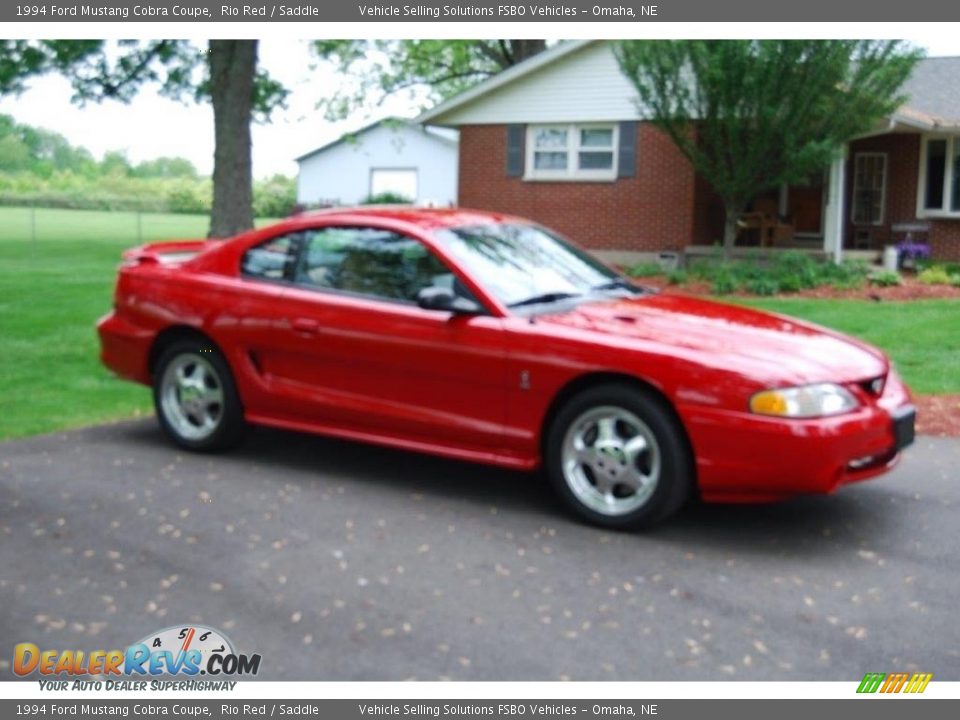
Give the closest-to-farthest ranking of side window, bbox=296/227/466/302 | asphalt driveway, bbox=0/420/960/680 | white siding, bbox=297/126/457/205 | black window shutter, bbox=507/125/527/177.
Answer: asphalt driveway, bbox=0/420/960/680, side window, bbox=296/227/466/302, black window shutter, bbox=507/125/527/177, white siding, bbox=297/126/457/205

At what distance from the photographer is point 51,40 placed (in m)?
20.0

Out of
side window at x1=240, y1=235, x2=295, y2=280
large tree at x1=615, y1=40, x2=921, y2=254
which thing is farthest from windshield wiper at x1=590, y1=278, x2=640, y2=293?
large tree at x1=615, y1=40, x2=921, y2=254

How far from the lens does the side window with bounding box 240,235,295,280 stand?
7262 millimetres

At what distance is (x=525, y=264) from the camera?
6.89m

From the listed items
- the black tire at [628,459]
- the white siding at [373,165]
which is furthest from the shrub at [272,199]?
the black tire at [628,459]

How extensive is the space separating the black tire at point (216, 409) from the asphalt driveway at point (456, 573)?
144 mm

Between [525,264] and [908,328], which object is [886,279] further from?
[525,264]

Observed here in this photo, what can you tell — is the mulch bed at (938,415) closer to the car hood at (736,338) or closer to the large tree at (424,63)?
the car hood at (736,338)

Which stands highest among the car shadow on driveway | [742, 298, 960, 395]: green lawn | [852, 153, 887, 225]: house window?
[852, 153, 887, 225]: house window

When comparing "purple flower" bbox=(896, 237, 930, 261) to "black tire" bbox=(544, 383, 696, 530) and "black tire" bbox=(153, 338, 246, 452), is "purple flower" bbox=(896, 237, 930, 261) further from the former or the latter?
"black tire" bbox=(544, 383, 696, 530)

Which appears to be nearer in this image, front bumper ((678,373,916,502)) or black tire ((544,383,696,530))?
front bumper ((678,373,916,502))

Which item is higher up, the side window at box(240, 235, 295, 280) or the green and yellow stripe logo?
the side window at box(240, 235, 295, 280)

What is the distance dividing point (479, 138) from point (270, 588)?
2079 centimetres

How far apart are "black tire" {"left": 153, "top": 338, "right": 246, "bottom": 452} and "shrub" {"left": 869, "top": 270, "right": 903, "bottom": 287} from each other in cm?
1335
